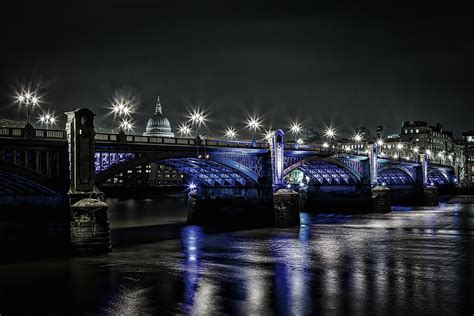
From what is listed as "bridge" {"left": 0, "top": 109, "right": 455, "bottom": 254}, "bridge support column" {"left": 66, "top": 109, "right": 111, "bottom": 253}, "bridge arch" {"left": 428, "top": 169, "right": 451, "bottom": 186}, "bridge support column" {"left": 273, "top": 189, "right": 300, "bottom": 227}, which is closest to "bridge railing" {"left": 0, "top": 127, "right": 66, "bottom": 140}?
"bridge" {"left": 0, "top": 109, "right": 455, "bottom": 254}

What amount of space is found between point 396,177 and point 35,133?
82.9m

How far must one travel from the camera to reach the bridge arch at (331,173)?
7562 centimetres

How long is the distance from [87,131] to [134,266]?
34.0 ft

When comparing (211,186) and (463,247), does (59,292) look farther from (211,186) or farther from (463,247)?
(211,186)

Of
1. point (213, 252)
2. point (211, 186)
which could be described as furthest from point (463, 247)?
point (211, 186)

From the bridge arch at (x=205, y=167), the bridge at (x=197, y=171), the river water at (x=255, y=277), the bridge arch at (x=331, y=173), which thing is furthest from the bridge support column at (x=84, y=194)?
the bridge arch at (x=331, y=173)

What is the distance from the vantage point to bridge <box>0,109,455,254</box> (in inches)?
1404

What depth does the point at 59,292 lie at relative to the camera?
25.9m

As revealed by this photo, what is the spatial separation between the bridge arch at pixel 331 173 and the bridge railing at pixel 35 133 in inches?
1638

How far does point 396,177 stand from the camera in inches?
4173

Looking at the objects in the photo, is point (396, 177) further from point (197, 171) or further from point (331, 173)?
point (197, 171)

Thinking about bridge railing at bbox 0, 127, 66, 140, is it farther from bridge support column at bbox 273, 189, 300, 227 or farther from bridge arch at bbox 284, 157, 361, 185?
bridge arch at bbox 284, 157, 361, 185

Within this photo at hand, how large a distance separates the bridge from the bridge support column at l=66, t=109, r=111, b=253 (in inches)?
2.5

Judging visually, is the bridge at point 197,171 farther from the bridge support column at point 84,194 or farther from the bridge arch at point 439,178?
the bridge arch at point 439,178
